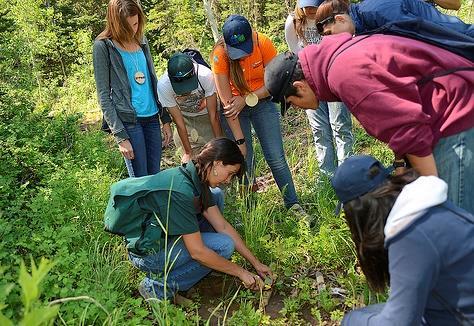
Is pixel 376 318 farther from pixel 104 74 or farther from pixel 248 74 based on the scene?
pixel 104 74

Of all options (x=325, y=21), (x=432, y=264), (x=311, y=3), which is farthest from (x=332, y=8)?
(x=432, y=264)

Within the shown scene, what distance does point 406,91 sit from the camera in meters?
1.71

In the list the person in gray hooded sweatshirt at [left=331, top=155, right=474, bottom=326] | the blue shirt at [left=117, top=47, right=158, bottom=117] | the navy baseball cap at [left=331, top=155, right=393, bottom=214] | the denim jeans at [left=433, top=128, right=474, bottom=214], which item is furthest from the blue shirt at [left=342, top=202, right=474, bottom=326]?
the blue shirt at [left=117, top=47, right=158, bottom=117]

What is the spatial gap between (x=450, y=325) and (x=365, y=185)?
0.59m

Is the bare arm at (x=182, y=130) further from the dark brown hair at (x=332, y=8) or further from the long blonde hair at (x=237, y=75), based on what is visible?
the dark brown hair at (x=332, y=8)

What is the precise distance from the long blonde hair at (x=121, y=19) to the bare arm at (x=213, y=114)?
0.76m

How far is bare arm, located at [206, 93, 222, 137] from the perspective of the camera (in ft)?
11.4

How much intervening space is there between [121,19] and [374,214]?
245 centimetres

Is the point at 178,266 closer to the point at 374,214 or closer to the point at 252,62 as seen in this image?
the point at 252,62

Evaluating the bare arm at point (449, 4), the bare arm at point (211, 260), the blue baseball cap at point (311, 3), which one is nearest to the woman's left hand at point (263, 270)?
the bare arm at point (211, 260)

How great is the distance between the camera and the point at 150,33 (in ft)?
53.7

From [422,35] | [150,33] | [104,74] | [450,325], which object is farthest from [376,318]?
[150,33]

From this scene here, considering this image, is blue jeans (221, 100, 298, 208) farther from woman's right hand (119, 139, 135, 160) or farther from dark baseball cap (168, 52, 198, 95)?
woman's right hand (119, 139, 135, 160)

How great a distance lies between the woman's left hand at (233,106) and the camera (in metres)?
3.28
